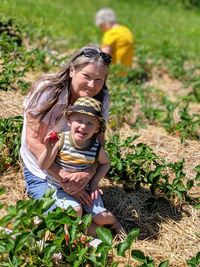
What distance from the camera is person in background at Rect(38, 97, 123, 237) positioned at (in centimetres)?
333

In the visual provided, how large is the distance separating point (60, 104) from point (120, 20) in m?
9.08

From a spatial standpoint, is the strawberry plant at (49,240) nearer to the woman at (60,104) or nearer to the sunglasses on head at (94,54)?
the woman at (60,104)

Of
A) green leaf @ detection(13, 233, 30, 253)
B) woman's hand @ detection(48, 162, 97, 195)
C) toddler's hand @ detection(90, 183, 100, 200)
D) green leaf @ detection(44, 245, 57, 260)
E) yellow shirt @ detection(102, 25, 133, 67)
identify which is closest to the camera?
green leaf @ detection(13, 233, 30, 253)

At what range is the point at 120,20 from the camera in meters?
12.3

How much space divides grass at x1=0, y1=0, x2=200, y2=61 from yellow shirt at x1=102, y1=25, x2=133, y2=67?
46 centimetres

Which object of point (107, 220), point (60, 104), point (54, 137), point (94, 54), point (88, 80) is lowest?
point (107, 220)

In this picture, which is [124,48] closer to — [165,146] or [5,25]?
[5,25]

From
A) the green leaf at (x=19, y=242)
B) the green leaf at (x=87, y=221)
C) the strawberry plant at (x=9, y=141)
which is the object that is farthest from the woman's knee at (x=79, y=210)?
the strawberry plant at (x=9, y=141)

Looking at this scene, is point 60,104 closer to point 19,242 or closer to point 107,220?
point 107,220

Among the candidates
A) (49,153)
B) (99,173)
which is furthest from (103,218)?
(49,153)

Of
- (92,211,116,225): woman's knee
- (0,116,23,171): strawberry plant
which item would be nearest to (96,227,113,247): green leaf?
(92,211,116,225): woman's knee

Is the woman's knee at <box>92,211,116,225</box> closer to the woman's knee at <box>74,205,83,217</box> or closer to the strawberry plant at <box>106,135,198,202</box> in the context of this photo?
the woman's knee at <box>74,205,83,217</box>

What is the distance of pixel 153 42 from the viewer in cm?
1006

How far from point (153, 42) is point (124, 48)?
5.43 ft
